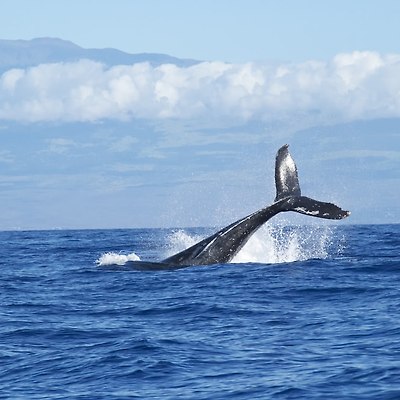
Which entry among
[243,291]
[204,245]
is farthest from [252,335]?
[204,245]

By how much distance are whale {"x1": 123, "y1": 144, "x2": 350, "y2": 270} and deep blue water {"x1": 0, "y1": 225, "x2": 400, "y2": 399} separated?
4.07 ft

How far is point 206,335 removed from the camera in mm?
15086

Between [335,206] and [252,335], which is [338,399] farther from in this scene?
[335,206]

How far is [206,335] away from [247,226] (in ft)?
33.1

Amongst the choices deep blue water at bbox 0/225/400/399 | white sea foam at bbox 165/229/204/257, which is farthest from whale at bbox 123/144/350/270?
white sea foam at bbox 165/229/204/257

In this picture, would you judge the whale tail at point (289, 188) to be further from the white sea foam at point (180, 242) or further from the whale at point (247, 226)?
the white sea foam at point (180, 242)

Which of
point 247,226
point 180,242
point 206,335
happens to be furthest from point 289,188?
point 180,242

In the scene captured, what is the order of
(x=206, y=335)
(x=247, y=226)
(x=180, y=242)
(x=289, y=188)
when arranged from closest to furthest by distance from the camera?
(x=206, y=335) < (x=289, y=188) < (x=247, y=226) < (x=180, y=242)

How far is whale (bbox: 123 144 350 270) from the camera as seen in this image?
80.1 feet

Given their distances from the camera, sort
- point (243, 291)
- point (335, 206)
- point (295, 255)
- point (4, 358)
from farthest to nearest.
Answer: point (295, 255) < point (335, 206) < point (243, 291) < point (4, 358)

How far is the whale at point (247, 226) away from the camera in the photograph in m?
24.4

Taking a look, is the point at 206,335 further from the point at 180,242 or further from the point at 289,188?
the point at 180,242

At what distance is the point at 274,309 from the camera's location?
1742 cm

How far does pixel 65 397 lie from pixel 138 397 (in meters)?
0.89
